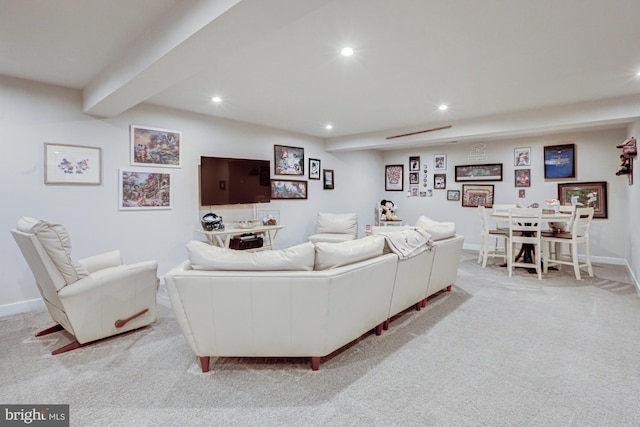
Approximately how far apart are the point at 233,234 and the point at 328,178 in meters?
2.73

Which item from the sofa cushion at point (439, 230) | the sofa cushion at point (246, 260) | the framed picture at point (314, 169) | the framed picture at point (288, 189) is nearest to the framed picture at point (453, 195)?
the framed picture at point (314, 169)

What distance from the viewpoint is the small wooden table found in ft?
14.5

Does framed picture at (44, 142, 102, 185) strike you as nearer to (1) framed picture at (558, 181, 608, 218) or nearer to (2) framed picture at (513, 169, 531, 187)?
(2) framed picture at (513, 169, 531, 187)

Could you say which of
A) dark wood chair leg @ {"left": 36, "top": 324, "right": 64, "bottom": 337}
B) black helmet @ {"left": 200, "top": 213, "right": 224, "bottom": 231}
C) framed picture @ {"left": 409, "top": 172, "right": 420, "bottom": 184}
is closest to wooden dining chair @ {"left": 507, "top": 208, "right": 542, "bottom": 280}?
framed picture @ {"left": 409, "top": 172, "right": 420, "bottom": 184}

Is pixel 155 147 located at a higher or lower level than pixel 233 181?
higher

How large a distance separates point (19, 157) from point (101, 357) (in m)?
2.30

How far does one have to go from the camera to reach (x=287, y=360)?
2.31 m

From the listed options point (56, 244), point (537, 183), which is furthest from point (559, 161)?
point (56, 244)

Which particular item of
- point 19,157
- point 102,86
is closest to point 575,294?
point 102,86

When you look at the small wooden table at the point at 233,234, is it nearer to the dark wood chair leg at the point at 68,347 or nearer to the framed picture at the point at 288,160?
the framed picture at the point at 288,160

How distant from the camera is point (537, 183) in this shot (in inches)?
236

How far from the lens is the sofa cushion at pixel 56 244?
2.35 m

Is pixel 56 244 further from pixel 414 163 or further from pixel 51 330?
pixel 414 163

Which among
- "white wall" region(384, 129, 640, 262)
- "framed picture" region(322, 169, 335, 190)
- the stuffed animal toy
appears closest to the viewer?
"white wall" region(384, 129, 640, 262)
